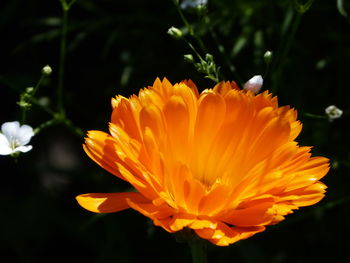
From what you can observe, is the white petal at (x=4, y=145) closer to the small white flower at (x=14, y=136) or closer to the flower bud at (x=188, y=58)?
the small white flower at (x=14, y=136)

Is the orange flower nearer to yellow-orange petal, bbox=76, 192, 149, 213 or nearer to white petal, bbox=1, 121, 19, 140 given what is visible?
yellow-orange petal, bbox=76, 192, 149, 213

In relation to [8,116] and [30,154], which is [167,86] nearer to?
[30,154]

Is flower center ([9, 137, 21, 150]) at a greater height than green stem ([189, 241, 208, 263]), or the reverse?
flower center ([9, 137, 21, 150])

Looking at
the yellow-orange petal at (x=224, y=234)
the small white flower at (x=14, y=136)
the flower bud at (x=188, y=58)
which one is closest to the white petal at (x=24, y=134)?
the small white flower at (x=14, y=136)

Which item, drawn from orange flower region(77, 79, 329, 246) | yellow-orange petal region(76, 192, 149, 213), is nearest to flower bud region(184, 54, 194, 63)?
orange flower region(77, 79, 329, 246)

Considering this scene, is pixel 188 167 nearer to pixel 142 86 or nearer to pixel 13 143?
pixel 13 143

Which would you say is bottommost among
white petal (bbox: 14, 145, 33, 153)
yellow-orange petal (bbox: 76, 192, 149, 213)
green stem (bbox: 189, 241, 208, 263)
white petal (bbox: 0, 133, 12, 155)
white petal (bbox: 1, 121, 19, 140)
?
Answer: green stem (bbox: 189, 241, 208, 263)

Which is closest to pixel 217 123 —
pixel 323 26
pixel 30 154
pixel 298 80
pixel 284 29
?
pixel 284 29
